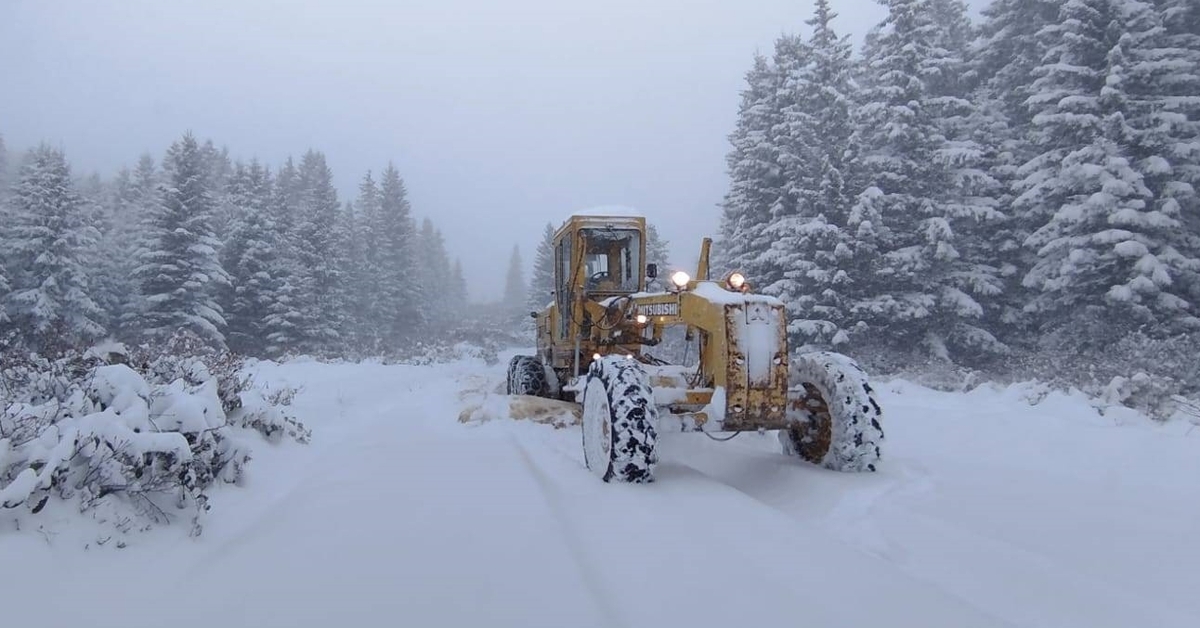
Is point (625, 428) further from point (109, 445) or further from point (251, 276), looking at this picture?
point (251, 276)

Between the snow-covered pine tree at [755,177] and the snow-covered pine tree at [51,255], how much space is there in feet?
82.3

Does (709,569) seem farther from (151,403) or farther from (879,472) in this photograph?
(151,403)

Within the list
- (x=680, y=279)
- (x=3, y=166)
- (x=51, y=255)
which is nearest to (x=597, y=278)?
(x=680, y=279)

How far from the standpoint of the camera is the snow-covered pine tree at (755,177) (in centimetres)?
2056

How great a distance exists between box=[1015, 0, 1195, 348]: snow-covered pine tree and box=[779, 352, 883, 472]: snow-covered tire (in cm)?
1155

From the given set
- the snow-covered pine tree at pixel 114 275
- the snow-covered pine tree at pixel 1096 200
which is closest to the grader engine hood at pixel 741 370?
the snow-covered pine tree at pixel 1096 200

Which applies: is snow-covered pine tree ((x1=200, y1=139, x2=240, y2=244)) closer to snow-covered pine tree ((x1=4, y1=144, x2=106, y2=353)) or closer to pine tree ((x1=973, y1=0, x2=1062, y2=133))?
snow-covered pine tree ((x1=4, y1=144, x2=106, y2=353))

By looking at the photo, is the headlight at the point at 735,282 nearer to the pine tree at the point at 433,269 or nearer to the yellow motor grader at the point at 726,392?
the yellow motor grader at the point at 726,392

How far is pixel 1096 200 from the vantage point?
14.0 meters

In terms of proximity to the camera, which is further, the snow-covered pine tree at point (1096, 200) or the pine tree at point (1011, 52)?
the pine tree at point (1011, 52)

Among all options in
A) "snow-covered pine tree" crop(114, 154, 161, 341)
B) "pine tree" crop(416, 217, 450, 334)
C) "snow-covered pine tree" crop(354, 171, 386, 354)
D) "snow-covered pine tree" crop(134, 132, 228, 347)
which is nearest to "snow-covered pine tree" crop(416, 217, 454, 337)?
"pine tree" crop(416, 217, 450, 334)

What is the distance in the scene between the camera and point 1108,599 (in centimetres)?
317

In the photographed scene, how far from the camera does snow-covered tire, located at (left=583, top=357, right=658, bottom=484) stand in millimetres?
5082

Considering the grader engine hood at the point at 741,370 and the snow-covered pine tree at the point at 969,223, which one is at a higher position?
the snow-covered pine tree at the point at 969,223
